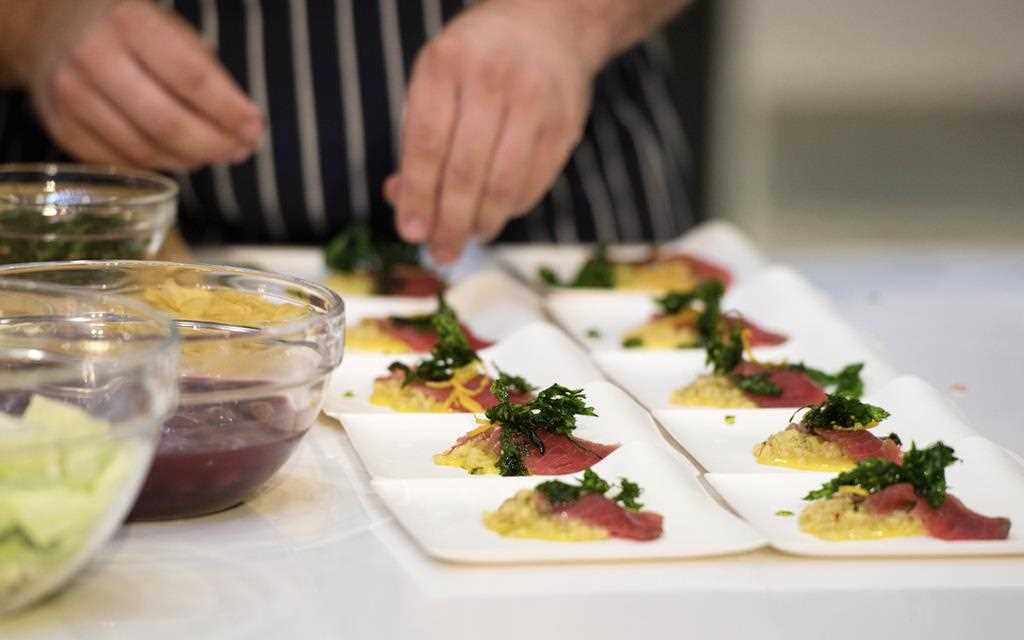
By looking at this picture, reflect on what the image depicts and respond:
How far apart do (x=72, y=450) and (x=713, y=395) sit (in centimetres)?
96

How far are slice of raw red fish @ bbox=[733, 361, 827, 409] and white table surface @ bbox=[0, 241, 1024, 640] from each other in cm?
48

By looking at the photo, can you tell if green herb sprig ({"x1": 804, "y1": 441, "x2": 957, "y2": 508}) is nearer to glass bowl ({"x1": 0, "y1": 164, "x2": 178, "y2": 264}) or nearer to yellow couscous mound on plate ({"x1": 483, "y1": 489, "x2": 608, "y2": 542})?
yellow couscous mound on plate ({"x1": 483, "y1": 489, "x2": 608, "y2": 542})

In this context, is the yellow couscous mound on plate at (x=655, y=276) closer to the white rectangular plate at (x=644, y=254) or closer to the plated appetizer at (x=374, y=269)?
the white rectangular plate at (x=644, y=254)

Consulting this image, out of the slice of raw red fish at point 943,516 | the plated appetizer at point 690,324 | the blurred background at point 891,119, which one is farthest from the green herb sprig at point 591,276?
the blurred background at point 891,119

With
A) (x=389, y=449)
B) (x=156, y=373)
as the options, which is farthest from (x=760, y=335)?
(x=156, y=373)

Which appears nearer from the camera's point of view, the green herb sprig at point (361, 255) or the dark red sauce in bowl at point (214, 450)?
the dark red sauce in bowl at point (214, 450)

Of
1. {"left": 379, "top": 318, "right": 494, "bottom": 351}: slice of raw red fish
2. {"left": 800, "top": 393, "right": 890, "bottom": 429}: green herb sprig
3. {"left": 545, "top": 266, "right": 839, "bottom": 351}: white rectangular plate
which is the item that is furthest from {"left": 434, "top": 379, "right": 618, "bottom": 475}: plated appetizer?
{"left": 545, "top": 266, "right": 839, "bottom": 351}: white rectangular plate

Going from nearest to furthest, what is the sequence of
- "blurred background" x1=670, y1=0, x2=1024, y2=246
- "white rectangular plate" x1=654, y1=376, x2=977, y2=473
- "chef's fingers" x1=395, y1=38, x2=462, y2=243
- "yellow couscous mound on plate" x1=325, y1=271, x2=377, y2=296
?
"white rectangular plate" x1=654, y1=376, x2=977, y2=473 → "chef's fingers" x1=395, y1=38, x2=462, y2=243 → "yellow couscous mound on plate" x1=325, y1=271, x2=377, y2=296 → "blurred background" x1=670, y1=0, x2=1024, y2=246

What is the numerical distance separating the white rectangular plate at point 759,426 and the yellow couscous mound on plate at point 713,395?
0.08 metres

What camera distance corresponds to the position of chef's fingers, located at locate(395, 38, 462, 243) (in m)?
2.24

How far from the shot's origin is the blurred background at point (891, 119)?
25.2 feet

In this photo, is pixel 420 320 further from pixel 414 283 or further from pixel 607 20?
pixel 607 20

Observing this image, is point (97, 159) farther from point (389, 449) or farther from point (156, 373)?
point (156, 373)

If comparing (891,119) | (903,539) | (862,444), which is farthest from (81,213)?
(891,119)
